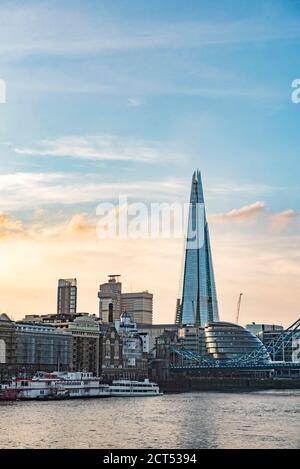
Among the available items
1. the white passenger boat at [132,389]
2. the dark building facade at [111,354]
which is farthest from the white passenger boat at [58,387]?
the dark building facade at [111,354]

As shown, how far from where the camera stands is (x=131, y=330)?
119m

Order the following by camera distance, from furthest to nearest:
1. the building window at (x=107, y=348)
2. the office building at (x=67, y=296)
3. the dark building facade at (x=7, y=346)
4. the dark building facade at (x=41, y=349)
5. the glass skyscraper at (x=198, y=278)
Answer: the glass skyscraper at (x=198, y=278)
the office building at (x=67, y=296)
the building window at (x=107, y=348)
the dark building facade at (x=41, y=349)
the dark building facade at (x=7, y=346)

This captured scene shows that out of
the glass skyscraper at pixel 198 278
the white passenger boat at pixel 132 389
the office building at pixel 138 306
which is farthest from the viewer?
the office building at pixel 138 306

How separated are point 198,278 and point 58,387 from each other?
3856 inches

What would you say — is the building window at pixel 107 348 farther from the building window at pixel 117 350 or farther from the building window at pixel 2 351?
the building window at pixel 2 351

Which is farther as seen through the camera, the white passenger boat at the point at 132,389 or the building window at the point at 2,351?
the building window at the point at 2,351

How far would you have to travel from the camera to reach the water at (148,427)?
1362 inches

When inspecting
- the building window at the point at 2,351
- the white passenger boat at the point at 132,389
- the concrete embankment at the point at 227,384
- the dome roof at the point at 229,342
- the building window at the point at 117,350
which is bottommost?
the white passenger boat at the point at 132,389

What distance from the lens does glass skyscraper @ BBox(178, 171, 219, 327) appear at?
550 feet

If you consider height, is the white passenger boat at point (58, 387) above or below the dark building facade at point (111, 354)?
below

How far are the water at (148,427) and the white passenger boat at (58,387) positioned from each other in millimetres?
11623

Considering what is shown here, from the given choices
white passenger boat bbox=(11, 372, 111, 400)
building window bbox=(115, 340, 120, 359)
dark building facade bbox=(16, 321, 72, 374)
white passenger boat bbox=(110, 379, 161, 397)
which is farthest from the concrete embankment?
white passenger boat bbox=(11, 372, 111, 400)

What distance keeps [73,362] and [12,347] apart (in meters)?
11.2
